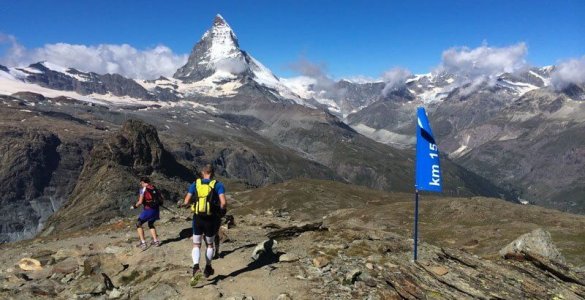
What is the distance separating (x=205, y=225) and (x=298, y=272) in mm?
4889

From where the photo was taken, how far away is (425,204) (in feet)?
487

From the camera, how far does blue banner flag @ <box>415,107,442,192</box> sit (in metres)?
24.7

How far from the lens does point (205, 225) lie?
22.9m

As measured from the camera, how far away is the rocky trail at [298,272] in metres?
22.1

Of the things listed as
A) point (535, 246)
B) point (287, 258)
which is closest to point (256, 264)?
point (287, 258)

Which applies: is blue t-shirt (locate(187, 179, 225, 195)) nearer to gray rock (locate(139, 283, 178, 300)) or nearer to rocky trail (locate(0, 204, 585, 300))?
rocky trail (locate(0, 204, 585, 300))

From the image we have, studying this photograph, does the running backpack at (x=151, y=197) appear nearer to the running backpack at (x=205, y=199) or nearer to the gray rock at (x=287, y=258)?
the running backpack at (x=205, y=199)

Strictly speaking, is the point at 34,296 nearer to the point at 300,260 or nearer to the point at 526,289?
the point at 300,260

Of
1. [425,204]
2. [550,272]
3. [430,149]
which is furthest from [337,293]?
[425,204]

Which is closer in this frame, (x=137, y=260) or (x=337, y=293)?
(x=337, y=293)

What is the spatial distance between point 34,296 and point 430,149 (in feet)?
67.3

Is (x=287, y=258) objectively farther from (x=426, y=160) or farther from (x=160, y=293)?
(x=426, y=160)

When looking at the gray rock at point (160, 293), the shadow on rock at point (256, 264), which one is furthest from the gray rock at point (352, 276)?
the gray rock at point (160, 293)

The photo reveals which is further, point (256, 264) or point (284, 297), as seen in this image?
point (256, 264)
